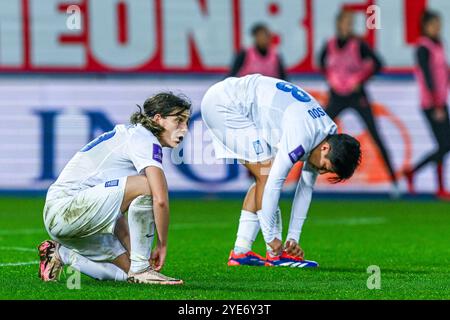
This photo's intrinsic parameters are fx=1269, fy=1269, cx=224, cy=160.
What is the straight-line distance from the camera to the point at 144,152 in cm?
817

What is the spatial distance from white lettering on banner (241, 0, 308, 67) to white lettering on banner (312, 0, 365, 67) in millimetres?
170

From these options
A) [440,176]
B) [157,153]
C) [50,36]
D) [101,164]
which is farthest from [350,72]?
[157,153]

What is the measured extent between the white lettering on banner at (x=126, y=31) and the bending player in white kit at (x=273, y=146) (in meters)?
9.05

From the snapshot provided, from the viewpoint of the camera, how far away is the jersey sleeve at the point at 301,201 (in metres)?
9.94

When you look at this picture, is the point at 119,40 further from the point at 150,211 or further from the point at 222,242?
the point at 150,211

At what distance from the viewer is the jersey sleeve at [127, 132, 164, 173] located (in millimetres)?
8125

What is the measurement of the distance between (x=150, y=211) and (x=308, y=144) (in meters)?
1.79

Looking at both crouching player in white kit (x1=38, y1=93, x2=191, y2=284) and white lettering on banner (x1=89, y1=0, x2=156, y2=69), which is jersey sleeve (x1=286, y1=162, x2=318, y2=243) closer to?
crouching player in white kit (x1=38, y1=93, x2=191, y2=284)

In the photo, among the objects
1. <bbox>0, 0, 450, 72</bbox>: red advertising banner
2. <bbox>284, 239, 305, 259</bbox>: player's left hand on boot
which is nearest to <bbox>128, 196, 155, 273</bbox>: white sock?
<bbox>284, 239, 305, 259</bbox>: player's left hand on boot

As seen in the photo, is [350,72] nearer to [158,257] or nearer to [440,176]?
[440,176]

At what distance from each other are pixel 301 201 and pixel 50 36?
Answer: 10.4 m

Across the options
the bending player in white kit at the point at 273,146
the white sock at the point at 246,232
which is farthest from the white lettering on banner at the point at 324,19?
the white sock at the point at 246,232

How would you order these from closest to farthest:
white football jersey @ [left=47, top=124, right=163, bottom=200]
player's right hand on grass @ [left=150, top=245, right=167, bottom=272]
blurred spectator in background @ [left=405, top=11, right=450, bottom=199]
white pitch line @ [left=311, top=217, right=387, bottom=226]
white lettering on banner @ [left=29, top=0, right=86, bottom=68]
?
1. player's right hand on grass @ [left=150, top=245, right=167, bottom=272]
2. white football jersey @ [left=47, top=124, right=163, bottom=200]
3. white pitch line @ [left=311, top=217, right=387, bottom=226]
4. blurred spectator in background @ [left=405, top=11, right=450, bottom=199]
5. white lettering on banner @ [left=29, top=0, right=86, bottom=68]
